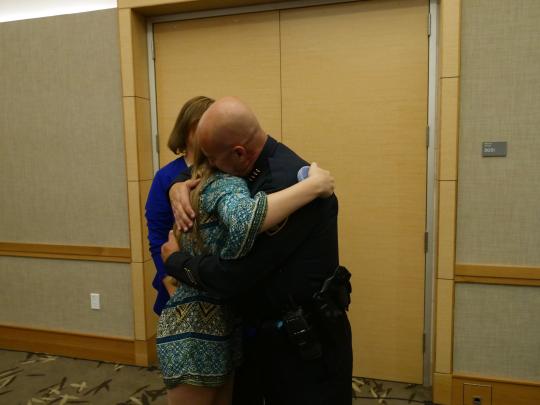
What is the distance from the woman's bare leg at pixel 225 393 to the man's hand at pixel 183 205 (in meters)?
0.51

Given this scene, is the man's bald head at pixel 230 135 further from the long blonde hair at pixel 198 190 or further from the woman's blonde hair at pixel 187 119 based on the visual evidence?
the woman's blonde hair at pixel 187 119

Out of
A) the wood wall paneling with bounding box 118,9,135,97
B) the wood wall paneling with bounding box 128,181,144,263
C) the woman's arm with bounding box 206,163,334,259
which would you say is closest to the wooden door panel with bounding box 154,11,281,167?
the wood wall paneling with bounding box 118,9,135,97

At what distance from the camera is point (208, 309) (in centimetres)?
125

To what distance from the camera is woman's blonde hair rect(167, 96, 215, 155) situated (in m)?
1.64

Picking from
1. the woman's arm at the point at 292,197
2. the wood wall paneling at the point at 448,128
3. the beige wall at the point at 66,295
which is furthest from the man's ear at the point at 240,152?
the beige wall at the point at 66,295

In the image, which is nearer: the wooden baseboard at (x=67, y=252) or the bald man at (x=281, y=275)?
the bald man at (x=281, y=275)

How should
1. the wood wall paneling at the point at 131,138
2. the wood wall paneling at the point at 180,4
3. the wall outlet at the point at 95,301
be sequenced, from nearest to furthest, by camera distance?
the wood wall paneling at the point at 180,4 → the wood wall paneling at the point at 131,138 → the wall outlet at the point at 95,301

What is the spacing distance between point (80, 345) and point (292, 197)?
8.52 feet

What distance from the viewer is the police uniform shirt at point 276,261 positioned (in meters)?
1.12

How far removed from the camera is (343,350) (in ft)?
4.16

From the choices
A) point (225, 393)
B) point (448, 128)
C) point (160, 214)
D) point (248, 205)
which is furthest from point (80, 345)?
point (448, 128)

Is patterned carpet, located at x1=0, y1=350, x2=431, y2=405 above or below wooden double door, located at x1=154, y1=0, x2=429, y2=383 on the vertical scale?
below

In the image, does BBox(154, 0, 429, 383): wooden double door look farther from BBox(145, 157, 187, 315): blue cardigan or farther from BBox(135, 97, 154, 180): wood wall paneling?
BBox(145, 157, 187, 315): blue cardigan

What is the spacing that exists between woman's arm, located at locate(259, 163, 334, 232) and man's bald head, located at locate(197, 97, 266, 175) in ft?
0.47
